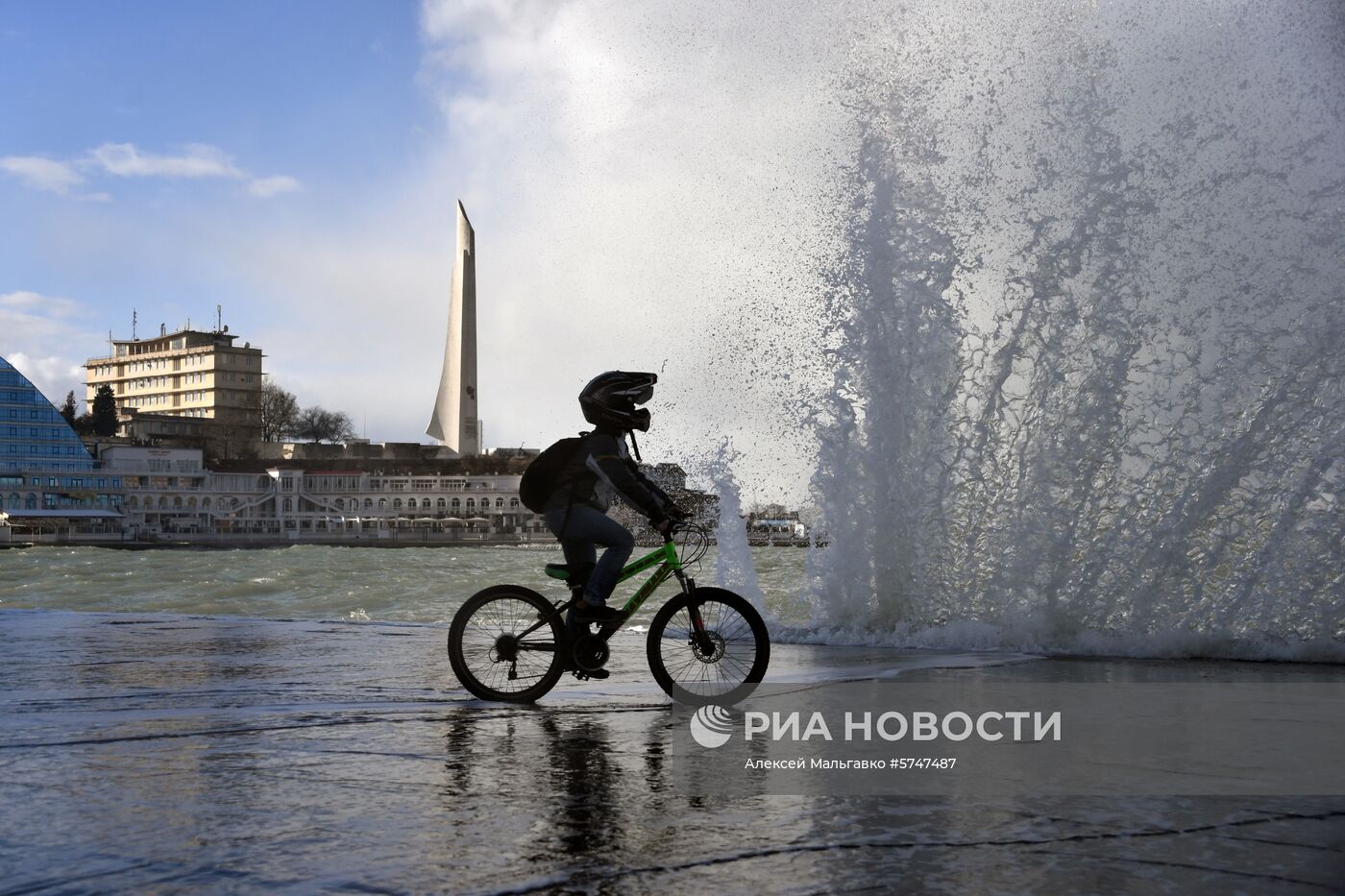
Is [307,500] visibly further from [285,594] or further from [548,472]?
[548,472]

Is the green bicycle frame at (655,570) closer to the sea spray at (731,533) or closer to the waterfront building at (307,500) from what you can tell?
the sea spray at (731,533)

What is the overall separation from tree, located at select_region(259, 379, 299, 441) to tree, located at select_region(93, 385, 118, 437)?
19.5 m

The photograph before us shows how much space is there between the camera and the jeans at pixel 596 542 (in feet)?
21.8

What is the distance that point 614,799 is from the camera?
423cm

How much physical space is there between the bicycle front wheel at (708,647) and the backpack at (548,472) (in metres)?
0.85

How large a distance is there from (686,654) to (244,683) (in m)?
2.71

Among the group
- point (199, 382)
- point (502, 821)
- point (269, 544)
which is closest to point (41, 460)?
point (199, 382)

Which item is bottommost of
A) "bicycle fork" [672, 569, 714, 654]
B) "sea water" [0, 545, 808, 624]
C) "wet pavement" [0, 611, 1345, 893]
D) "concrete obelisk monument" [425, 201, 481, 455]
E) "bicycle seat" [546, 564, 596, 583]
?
"sea water" [0, 545, 808, 624]

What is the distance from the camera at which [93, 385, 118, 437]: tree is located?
176m

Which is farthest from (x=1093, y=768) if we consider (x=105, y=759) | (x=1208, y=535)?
(x=1208, y=535)

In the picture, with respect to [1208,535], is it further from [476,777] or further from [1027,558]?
[476,777]

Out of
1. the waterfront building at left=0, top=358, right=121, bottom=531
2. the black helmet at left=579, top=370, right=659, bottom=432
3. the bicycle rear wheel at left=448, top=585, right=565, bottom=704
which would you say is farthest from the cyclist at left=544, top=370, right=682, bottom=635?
the waterfront building at left=0, top=358, right=121, bottom=531

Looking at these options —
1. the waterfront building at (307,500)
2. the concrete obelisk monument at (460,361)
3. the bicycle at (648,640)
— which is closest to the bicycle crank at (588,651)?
the bicycle at (648,640)

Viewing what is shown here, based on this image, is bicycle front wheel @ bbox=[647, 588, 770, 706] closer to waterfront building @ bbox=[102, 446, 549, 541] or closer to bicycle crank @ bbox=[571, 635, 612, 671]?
bicycle crank @ bbox=[571, 635, 612, 671]
